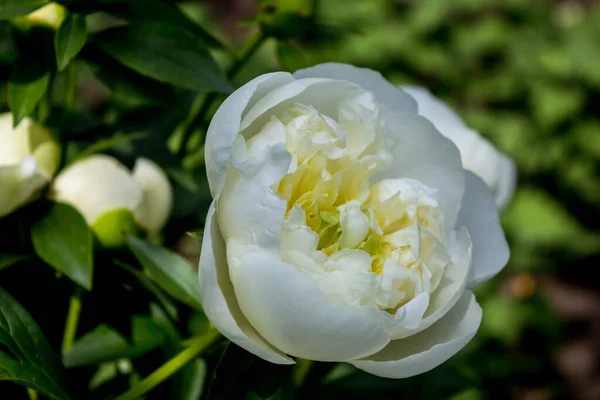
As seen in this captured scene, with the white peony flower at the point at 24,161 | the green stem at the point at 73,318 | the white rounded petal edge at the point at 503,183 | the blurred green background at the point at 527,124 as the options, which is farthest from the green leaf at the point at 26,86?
the blurred green background at the point at 527,124

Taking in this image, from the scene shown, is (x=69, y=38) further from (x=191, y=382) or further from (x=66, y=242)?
(x=191, y=382)

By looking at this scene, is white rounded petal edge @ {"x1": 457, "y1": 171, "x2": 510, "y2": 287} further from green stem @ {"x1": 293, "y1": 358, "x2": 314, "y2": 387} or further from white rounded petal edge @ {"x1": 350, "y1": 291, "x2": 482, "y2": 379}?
green stem @ {"x1": 293, "y1": 358, "x2": 314, "y2": 387}

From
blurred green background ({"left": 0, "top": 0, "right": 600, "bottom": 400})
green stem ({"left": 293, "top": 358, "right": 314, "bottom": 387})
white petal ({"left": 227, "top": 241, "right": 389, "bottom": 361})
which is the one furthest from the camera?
blurred green background ({"left": 0, "top": 0, "right": 600, "bottom": 400})

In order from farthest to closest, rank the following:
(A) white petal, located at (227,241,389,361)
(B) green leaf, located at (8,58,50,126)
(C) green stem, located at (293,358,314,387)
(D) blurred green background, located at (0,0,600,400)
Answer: (D) blurred green background, located at (0,0,600,400)
(C) green stem, located at (293,358,314,387)
(B) green leaf, located at (8,58,50,126)
(A) white petal, located at (227,241,389,361)

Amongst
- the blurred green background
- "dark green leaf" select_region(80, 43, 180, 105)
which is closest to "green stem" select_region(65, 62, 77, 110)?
"dark green leaf" select_region(80, 43, 180, 105)

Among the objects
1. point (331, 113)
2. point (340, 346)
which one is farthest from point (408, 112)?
point (340, 346)

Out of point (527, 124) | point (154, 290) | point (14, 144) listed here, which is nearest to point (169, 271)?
point (154, 290)

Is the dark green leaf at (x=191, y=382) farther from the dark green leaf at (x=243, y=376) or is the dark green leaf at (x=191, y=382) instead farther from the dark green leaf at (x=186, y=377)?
the dark green leaf at (x=243, y=376)

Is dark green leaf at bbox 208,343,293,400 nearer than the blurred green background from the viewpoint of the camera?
Yes

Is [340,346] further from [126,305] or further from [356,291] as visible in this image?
[126,305]
